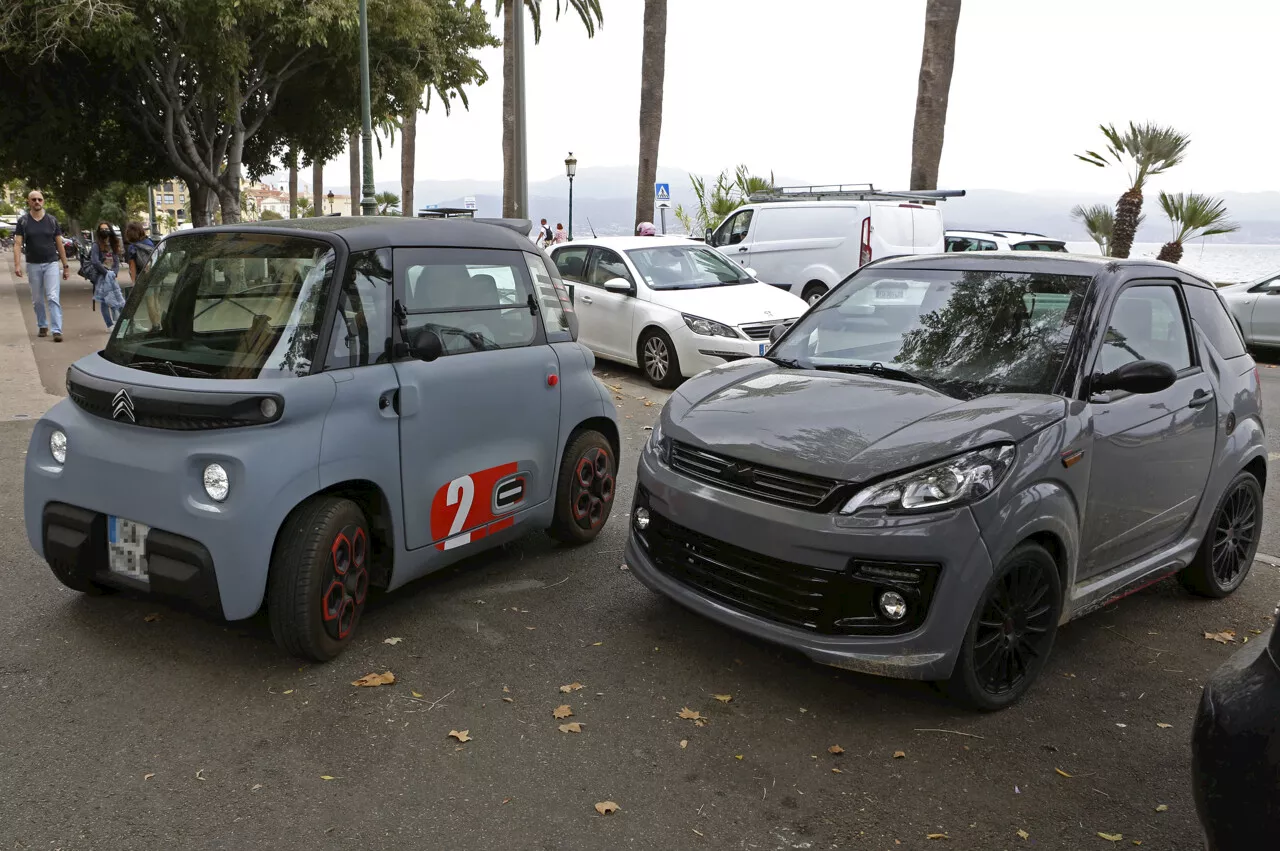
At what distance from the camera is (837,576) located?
12.2 ft

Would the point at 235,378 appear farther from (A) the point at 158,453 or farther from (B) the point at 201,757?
(B) the point at 201,757

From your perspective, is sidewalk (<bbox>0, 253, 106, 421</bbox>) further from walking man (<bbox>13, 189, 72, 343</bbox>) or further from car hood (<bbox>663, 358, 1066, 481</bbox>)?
car hood (<bbox>663, 358, 1066, 481</bbox>)

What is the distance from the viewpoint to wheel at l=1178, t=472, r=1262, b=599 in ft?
16.9

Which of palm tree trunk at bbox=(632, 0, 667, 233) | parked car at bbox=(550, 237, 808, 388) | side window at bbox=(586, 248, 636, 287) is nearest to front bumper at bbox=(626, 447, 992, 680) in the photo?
parked car at bbox=(550, 237, 808, 388)

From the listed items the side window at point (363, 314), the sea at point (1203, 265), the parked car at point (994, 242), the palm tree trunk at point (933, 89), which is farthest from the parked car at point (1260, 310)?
the side window at point (363, 314)

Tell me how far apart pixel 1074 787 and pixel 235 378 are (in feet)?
11.1

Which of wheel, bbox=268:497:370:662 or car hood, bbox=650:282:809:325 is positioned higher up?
car hood, bbox=650:282:809:325

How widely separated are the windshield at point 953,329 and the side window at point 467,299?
131 centimetres

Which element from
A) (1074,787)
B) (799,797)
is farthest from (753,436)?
(1074,787)

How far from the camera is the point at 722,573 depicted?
4.06 metres

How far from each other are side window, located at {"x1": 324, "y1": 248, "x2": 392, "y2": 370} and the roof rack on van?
13.9m

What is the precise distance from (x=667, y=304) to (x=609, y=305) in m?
0.94

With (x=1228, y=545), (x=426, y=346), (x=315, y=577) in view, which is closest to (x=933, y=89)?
(x=1228, y=545)

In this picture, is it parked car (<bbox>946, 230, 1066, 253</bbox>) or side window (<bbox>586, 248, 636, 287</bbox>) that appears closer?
side window (<bbox>586, 248, 636, 287</bbox>)
